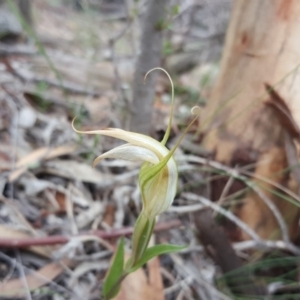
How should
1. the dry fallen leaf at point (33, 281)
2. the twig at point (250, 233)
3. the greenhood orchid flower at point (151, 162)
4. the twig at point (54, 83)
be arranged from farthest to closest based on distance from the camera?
the twig at point (54, 83) → the twig at point (250, 233) → the dry fallen leaf at point (33, 281) → the greenhood orchid flower at point (151, 162)

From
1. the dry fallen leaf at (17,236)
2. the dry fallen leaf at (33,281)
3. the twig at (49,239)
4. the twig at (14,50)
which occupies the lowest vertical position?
the dry fallen leaf at (33,281)

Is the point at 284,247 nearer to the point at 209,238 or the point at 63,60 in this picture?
the point at 209,238

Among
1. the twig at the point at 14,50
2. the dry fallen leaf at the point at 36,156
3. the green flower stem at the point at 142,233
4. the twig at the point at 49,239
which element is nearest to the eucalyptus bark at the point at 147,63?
the dry fallen leaf at the point at 36,156

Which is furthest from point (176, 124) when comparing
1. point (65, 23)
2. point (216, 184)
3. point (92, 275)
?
point (65, 23)

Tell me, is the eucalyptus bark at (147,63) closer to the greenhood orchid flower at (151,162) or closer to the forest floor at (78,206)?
the forest floor at (78,206)

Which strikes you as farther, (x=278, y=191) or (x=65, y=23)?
(x=65, y=23)

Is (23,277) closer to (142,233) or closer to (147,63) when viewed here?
(142,233)

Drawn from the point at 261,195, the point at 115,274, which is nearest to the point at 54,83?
the point at 261,195
